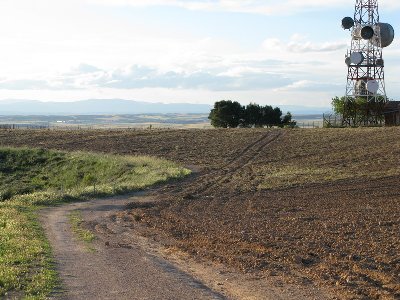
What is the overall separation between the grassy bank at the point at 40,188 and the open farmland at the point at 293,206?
331 centimetres

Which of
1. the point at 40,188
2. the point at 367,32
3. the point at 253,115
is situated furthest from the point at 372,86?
the point at 40,188

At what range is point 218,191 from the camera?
32969 millimetres

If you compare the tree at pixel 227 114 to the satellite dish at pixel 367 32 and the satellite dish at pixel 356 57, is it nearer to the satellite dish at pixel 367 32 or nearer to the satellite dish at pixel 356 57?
the satellite dish at pixel 356 57

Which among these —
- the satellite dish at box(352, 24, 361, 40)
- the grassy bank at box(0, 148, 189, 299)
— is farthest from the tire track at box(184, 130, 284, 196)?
the satellite dish at box(352, 24, 361, 40)

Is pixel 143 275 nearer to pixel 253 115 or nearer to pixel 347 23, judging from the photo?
pixel 347 23

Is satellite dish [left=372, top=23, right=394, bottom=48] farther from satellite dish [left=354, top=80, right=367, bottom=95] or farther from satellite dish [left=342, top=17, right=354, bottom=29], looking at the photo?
satellite dish [left=354, top=80, right=367, bottom=95]

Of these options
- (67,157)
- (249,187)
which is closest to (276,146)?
(67,157)

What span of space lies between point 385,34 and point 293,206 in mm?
51896

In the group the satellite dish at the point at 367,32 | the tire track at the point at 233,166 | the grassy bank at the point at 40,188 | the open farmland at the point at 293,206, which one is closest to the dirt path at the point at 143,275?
the grassy bank at the point at 40,188

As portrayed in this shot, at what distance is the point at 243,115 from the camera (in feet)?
312

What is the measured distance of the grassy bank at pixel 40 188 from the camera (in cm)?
1402

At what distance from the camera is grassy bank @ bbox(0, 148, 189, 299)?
14021 mm

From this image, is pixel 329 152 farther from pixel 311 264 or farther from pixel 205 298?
pixel 205 298

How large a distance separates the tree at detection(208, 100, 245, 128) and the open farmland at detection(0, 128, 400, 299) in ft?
100
